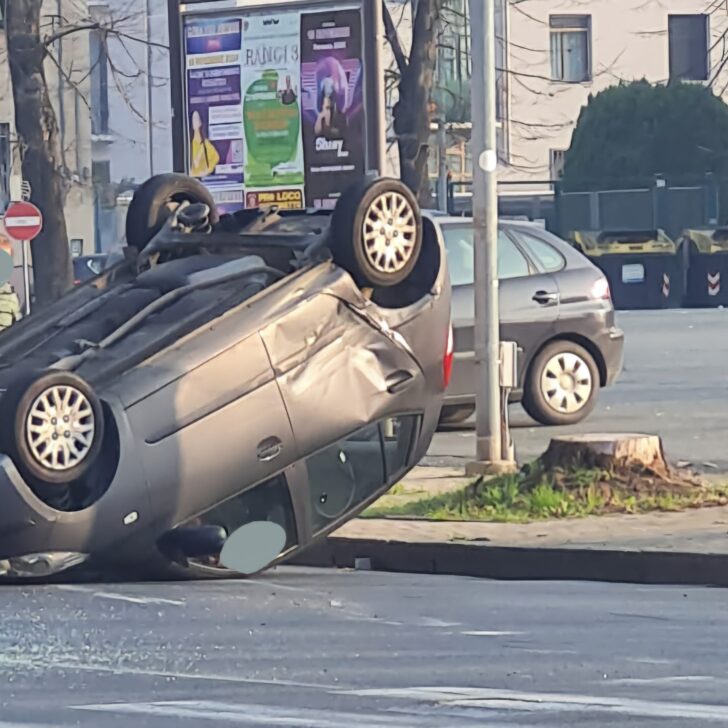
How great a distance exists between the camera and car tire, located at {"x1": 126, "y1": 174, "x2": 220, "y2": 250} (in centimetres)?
1012

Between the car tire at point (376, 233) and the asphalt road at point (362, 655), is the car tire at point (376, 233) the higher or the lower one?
the higher one

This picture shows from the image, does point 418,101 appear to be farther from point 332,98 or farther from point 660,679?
point 660,679

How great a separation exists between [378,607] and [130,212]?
276 cm

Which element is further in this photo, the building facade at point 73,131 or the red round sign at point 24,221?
the building facade at point 73,131

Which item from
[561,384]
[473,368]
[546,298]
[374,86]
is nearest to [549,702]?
[374,86]

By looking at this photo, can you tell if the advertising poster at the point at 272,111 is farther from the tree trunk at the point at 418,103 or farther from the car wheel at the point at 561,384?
the tree trunk at the point at 418,103

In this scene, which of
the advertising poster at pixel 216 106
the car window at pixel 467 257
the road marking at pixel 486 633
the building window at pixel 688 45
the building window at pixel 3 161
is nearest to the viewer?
the road marking at pixel 486 633

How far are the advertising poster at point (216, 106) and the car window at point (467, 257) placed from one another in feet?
5.92

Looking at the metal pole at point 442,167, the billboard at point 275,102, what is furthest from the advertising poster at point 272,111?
the metal pole at point 442,167

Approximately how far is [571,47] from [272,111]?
41560mm

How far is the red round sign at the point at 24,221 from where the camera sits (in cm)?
2475

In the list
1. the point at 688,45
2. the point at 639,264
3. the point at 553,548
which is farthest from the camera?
the point at 688,45

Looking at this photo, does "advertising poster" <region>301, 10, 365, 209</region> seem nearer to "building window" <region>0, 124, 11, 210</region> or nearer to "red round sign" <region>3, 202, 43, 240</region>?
"red round sign" <region>3, 202, 43, 240</region>

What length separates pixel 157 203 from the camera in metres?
10.2
